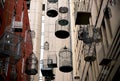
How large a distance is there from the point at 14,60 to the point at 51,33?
581 inches

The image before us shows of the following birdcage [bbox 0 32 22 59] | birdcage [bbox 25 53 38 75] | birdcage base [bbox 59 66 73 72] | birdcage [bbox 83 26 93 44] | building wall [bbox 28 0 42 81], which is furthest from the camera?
building wall [bbox 28 0 42 81]

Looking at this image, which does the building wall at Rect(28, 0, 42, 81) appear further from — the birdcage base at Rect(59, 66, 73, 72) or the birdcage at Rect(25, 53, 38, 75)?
the birdcage base at Rect(59, 66, 73, 72)

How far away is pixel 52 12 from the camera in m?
13.3

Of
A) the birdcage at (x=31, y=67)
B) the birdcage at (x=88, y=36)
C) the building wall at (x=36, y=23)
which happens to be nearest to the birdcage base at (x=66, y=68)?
the birdcage at (x=31, y=67)

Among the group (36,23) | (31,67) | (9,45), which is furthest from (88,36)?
(36,23)

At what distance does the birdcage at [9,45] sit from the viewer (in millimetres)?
10323

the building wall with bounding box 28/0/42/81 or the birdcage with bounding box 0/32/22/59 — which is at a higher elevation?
the building wall with bounding box 28/0/42/81

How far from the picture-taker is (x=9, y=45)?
10914mm

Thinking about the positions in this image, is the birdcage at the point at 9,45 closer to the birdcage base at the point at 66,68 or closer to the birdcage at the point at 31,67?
the birdcage at the point at 31,67

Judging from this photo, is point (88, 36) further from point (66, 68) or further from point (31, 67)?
point (31, 67)

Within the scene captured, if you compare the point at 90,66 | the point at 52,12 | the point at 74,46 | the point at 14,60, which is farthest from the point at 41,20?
the point at 14,60

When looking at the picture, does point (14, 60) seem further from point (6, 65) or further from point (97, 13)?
point (97, 13)

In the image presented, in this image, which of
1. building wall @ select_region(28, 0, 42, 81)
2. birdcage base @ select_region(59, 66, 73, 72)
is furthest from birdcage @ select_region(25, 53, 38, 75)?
building wall @ select_region(28, 0, 42, 81)

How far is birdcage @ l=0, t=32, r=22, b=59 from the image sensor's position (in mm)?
10323
